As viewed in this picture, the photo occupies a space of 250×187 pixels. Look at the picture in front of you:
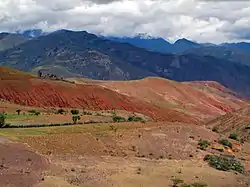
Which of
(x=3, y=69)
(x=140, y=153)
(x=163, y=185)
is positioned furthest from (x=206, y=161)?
(x=3, y=69)

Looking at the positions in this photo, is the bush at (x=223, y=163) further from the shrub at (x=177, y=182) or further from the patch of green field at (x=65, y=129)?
the patch of green field at (x=65, y=129)

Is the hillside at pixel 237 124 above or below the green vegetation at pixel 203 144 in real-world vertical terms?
below

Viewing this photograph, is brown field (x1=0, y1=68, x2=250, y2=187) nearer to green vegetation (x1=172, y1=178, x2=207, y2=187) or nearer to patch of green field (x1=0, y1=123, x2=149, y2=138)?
patch of green field (x1=0, y1=123, x2=149, y2=138)

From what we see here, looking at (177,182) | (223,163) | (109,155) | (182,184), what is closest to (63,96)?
(109,155)

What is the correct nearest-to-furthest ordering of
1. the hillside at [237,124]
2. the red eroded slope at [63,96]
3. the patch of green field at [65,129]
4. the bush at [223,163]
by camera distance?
the bush at [223,163]
the patch of green field at [65,129]
the hillside at [237,124]
the red eroded slope at [63,96]

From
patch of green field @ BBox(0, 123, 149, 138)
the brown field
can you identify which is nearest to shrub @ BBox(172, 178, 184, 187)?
the brown field

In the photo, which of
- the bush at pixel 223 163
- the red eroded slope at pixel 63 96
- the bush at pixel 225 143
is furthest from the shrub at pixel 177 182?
the red eroded slope at pixel 63 96

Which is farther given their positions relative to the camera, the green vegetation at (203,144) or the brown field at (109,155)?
the green vegetation at (203,144)
